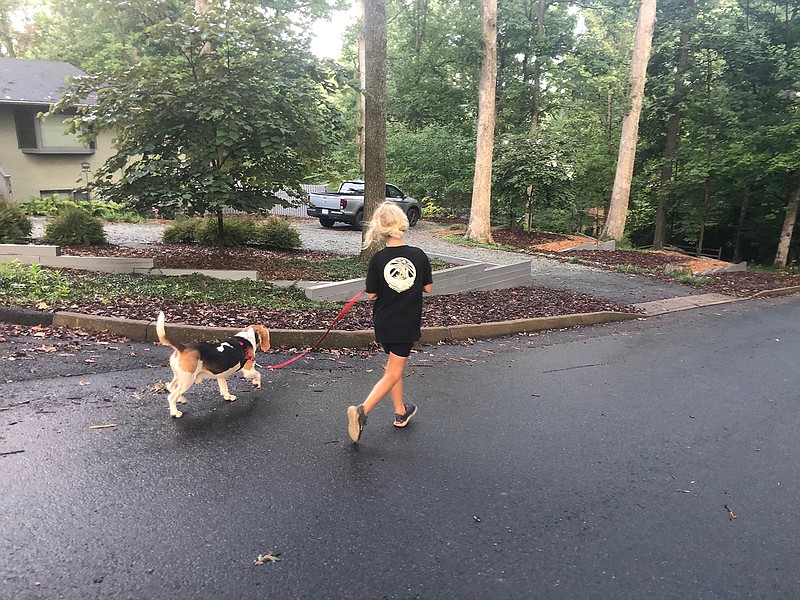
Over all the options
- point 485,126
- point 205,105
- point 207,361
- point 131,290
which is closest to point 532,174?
point 485,126

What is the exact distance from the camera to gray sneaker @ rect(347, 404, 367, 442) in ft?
12.1

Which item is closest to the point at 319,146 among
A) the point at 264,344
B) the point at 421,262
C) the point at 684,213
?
the point at 264,344

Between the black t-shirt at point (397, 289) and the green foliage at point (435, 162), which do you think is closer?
the black t-shirt at point (397, 289)

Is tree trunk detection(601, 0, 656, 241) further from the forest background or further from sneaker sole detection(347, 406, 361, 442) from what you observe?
sneaker sole detection(347, 406, 361, 442)

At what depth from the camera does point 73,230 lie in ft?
34.9

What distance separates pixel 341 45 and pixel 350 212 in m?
22.9

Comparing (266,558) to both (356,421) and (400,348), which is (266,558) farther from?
(400,348)

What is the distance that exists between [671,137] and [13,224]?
63.0 ft

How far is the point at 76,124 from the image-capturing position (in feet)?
26.6

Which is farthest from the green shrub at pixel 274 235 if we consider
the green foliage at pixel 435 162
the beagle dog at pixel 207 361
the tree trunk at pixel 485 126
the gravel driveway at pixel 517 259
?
the green foliage at pixel 435 162

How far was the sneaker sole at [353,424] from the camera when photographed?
3693mm

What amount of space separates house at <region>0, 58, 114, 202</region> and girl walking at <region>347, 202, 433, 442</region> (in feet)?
60.9

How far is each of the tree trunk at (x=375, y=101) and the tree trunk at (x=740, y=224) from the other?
13559 millimetres

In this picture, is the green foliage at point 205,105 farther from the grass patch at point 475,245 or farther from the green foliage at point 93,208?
the green foliage at point 93,208
